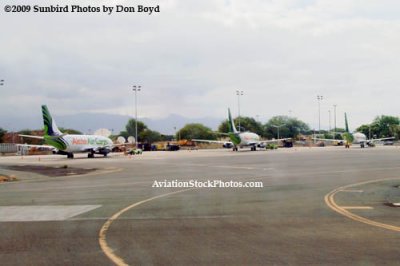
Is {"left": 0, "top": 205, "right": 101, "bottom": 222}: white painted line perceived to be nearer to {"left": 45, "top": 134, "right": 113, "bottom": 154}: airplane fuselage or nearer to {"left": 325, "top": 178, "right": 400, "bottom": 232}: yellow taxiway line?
{"left": 325, "top": 178, "right": 400, "bottom": 232}: yellow taxiway line

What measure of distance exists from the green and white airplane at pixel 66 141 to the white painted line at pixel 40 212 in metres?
47.3

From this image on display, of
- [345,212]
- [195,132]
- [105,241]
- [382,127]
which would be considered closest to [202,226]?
[105,241]

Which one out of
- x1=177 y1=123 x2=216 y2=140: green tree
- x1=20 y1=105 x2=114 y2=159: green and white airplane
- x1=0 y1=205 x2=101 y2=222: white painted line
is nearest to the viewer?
x1=0 y1=205 x2=101 y2=222: white painted line

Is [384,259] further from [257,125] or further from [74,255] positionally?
[257,125]

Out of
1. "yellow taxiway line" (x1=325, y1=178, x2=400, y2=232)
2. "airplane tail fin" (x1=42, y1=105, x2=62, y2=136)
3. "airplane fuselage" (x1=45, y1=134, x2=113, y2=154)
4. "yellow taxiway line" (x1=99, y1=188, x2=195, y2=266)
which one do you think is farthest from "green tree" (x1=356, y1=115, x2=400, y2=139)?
"yellow taxiway line" (x1=99, y1=188, x2=195, y2=266)

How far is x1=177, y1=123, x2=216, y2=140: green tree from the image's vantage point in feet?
588

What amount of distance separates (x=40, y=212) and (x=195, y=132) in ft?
541

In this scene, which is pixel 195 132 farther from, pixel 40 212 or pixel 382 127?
pixel 40 212

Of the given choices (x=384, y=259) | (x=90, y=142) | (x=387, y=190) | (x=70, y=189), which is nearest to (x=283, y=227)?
(x=384, y=259)

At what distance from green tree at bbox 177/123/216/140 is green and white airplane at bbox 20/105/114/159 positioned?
11067 centimetres

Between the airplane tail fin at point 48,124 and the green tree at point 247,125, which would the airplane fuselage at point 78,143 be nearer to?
the airplane tail fin at point 48,124

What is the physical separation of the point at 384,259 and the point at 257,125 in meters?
189

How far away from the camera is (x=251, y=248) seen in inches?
373

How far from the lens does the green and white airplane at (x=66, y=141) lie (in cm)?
6209
